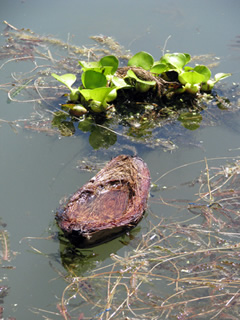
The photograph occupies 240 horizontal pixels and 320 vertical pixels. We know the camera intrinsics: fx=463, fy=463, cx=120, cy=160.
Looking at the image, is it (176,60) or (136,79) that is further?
(176,60)

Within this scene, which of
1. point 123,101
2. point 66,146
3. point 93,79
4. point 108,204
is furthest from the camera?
point 123,101

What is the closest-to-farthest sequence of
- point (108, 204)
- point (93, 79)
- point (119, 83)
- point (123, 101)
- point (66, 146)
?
1. point (108, 204)
2. point (66, 146)
3. point (93, 79)
4. point (119, 83)
5. point (123, 101)

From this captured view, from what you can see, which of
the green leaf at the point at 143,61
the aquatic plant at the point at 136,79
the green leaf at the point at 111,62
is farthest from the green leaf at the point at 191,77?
the green leaf at the point at 111,62

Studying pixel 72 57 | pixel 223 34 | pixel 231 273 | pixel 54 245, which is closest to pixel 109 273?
pixel 54 245

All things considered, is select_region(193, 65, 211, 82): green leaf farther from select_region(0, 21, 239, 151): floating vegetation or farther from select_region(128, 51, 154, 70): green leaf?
select_region(128, 51, 154, 70): green leaf

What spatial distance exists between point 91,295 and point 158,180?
1031 millimetres

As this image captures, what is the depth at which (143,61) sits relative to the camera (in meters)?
4.03

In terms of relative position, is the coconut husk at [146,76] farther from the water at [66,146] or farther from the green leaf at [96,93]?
the water at [66,146]

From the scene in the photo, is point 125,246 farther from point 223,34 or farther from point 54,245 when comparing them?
point 223,34

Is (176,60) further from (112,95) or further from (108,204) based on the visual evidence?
(108,204)

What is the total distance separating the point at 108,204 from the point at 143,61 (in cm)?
158

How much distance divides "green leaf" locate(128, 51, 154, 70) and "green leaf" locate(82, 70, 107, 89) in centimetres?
42

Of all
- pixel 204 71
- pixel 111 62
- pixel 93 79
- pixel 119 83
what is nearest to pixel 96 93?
pixel 93 79

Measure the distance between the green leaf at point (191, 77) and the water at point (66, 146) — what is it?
16.5 inches
